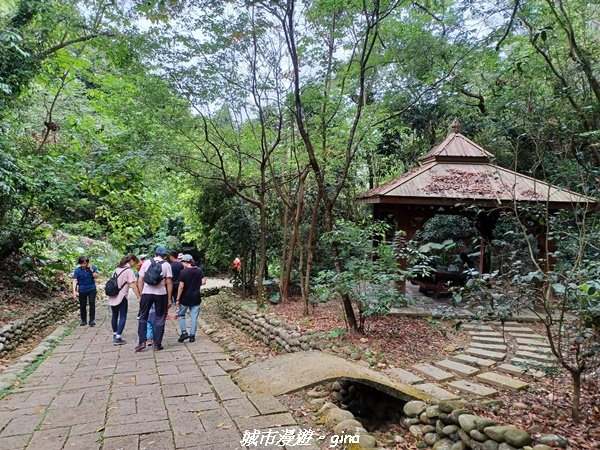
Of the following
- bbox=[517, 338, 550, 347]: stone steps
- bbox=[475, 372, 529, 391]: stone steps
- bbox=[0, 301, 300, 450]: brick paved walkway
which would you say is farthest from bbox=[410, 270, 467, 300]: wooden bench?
bbox=[0, 301, 300, 450]: brick paved walkway

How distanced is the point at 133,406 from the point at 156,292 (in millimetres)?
2339

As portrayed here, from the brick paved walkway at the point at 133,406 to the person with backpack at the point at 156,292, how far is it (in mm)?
383

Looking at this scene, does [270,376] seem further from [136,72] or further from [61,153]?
[61,153]

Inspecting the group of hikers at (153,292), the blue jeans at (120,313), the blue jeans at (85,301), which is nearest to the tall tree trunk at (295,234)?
the group of hikers at (153,292)

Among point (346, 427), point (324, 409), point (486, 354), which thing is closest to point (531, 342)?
point (486, 354)

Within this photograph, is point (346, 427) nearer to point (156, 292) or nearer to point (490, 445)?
point (490, 445)

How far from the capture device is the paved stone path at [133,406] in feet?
9.77

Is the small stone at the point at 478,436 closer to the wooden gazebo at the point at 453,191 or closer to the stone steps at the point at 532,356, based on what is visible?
the stone steps at the point at 532,356

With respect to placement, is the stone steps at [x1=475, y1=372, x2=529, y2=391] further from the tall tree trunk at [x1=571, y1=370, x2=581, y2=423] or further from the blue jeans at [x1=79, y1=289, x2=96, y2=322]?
the blue jeans at [x1=79, y1=289, x2=96, y2=322]

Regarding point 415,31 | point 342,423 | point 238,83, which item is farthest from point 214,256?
point 342,423

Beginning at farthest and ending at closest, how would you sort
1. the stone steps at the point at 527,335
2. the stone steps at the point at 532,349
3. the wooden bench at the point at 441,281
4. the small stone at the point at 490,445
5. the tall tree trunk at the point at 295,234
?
the wooden bench at the point at 441,281 → the tall tree trunk at the point at 295,234 → the stone steps at the point at 527,335 → the stone steps at the point at 532,349 → the small stone at the point at 490,445

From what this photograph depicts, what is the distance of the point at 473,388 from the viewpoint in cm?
403

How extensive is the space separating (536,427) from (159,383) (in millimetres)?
3743

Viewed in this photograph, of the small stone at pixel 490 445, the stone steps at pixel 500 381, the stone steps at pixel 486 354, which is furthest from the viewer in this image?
the stone steps at pixel 486 354
